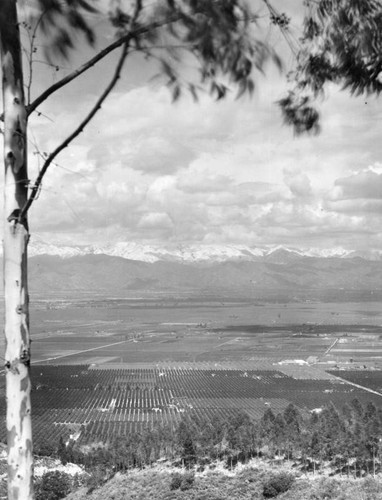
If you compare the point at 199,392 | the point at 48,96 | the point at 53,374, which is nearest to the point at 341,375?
the point at 199,392

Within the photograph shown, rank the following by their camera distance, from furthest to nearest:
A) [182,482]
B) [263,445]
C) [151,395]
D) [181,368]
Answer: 1. [181,368]
2. [151,395]
3. [263,445]
4. [182,482]

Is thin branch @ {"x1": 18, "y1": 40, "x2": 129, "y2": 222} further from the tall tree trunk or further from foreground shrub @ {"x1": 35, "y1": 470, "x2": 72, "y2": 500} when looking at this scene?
foreground shrub @ {"x1": 35, "y1": 470, "x2": 72, "y2": 500}

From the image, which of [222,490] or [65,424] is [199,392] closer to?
[65,424]

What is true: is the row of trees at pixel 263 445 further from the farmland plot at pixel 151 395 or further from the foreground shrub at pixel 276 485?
the farmland plot at pixel 151 395

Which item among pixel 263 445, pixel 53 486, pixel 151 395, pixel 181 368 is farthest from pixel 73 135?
pixel 181 368

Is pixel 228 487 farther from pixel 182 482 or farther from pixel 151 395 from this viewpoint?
pixel 151 395

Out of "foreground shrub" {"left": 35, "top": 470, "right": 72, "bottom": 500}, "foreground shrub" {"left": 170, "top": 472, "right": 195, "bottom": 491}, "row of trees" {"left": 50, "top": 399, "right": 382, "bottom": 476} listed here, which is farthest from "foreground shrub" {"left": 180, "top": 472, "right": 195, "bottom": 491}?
"foreground shrub" {"left": 35, "top": 470, "right": 72, "bottom": 500}

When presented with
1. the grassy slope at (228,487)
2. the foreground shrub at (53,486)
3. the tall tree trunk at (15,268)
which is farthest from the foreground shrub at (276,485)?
the tall tree trunk at (15,268)
